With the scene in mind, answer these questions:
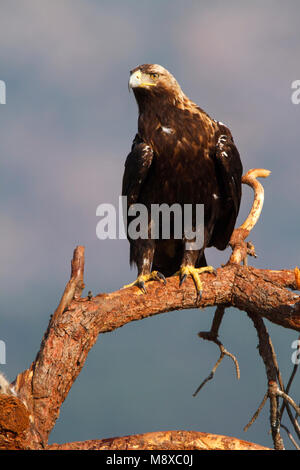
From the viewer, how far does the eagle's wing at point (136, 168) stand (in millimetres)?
7301

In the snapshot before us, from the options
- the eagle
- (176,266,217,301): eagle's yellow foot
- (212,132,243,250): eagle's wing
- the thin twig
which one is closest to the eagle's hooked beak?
the eagle

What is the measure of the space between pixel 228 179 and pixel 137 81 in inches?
65.5

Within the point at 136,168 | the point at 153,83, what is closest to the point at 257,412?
the point at 136,168

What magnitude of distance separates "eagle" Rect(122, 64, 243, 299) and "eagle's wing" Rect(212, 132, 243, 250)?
0.04 feet

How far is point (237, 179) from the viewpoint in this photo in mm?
7742

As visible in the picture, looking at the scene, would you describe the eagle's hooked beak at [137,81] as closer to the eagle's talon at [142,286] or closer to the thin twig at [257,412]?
the eagle's talon at [142,286]

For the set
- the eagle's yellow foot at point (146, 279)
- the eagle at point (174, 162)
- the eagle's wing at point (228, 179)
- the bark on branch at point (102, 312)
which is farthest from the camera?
the eagle's wing at point (228, 179)

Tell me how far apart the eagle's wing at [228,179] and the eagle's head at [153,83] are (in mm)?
833

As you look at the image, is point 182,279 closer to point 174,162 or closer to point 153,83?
point 174,162

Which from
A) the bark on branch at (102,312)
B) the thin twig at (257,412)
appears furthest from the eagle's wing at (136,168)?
the thin twig at (257,412)

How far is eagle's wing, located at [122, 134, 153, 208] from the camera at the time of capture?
7.30 meters
